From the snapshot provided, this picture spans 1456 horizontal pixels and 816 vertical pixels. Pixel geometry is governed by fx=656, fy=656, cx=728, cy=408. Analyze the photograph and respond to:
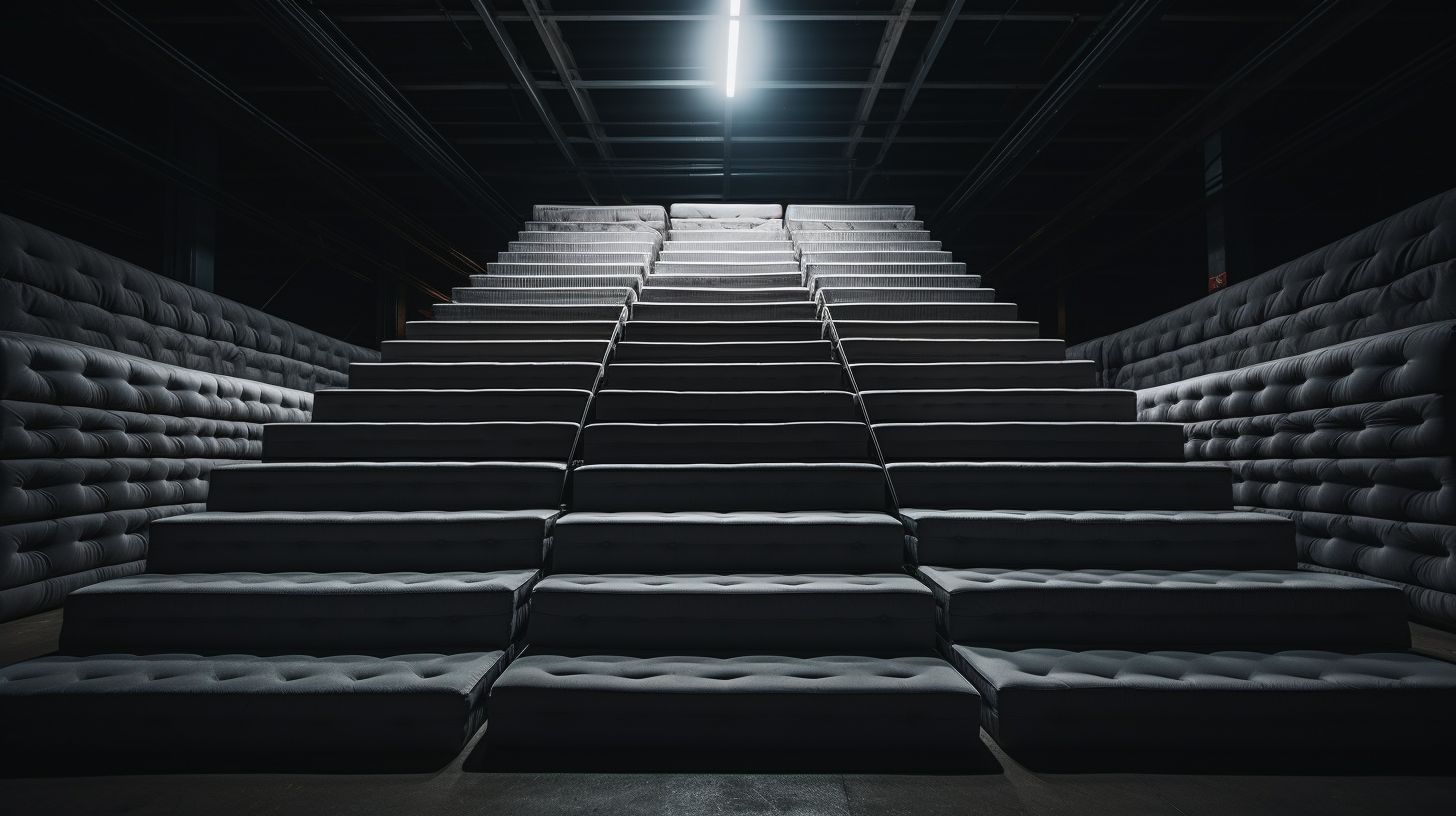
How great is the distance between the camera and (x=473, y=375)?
359 cm

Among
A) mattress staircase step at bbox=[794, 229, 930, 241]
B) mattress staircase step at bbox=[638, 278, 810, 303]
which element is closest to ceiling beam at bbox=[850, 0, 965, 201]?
mattress staircase step at bbox=[794, 229, 930, 241]

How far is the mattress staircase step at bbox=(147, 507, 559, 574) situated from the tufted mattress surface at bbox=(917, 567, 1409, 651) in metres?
Answer: 1.53

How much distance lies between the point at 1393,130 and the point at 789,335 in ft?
25.3

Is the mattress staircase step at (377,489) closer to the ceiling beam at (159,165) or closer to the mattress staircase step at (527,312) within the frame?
the mattress staircase step at (527,312)

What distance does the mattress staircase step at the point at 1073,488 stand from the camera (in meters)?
2.71

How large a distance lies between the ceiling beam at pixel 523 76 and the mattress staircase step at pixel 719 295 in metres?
2.98

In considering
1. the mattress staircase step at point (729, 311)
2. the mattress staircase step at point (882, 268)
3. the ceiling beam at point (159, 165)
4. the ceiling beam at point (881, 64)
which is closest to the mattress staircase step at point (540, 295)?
the mattress staircase step at point (729, 311)

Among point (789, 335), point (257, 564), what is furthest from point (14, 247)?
point (789, 335)

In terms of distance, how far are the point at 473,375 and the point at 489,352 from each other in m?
0.46

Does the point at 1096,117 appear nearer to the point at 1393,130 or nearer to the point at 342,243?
the point at 1393,130

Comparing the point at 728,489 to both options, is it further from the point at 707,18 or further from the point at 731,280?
the point at 707,18

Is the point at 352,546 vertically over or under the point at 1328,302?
under

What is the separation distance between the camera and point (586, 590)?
6.70 ft

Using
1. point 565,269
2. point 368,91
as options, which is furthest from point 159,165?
point 565,269
